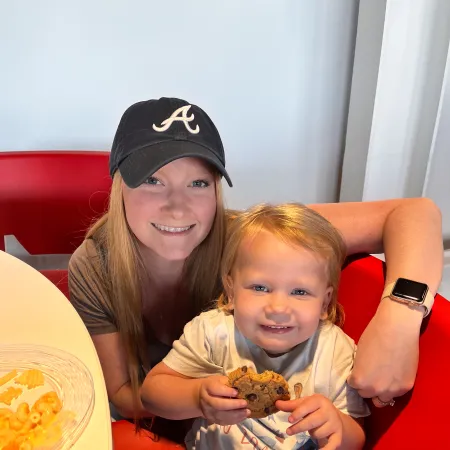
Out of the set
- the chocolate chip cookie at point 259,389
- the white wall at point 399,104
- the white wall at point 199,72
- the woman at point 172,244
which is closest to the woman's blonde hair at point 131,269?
the woman at point 172,244

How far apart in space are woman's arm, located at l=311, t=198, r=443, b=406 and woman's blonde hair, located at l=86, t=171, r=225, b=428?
22cm

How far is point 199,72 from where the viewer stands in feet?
5.25

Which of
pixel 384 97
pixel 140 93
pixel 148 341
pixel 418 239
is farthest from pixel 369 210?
pixel 140 93

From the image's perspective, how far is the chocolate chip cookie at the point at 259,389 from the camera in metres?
0.76

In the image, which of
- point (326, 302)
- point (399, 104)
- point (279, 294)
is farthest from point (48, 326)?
point (399, 104)

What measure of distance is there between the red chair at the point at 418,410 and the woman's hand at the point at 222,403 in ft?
0.78

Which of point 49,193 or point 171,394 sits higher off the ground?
point 49,193

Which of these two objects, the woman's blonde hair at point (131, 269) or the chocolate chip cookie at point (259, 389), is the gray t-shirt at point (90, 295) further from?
the chocolate chip cookie at point (259, 389)

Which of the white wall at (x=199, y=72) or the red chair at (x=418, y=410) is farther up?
the white wall at (x=199, y=72)

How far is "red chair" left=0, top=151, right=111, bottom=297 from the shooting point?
1342 millimetres

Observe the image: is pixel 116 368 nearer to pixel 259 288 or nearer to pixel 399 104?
pixel 259 288

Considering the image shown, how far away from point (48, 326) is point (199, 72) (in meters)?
1.02

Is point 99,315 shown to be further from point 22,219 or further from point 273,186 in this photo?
point 273,186

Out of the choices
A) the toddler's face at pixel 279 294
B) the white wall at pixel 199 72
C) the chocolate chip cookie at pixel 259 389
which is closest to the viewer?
the chocolate chip cookie at pixel 259 389
